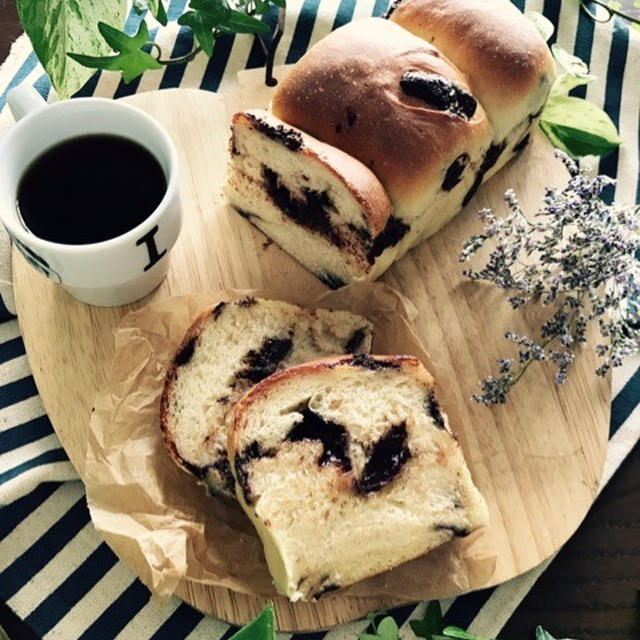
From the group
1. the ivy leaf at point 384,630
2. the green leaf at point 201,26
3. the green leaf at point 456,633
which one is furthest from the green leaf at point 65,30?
the green leaf at point 456,633

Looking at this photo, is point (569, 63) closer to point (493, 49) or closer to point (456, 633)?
point (493, 49)

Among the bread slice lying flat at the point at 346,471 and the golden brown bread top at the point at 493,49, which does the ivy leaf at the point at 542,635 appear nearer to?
the bread slice lying flat at the point at 346,471

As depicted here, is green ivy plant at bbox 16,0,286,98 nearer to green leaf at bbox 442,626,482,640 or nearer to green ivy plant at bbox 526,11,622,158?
green ivy plant at bbox 526,11,622,158

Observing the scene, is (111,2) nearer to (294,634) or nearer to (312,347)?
(312,347)

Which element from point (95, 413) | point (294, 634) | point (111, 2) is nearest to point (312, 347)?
point (95, 413)

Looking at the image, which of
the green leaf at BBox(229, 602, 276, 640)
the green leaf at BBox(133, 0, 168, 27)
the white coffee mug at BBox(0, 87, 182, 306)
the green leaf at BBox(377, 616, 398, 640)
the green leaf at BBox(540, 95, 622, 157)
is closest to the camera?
the green leaf at BBox(229, 602, 276, 640)

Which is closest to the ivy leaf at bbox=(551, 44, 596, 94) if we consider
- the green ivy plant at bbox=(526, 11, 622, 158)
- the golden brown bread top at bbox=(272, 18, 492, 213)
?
the green ivy plant at bbox=(526, 11, 622, 158)
